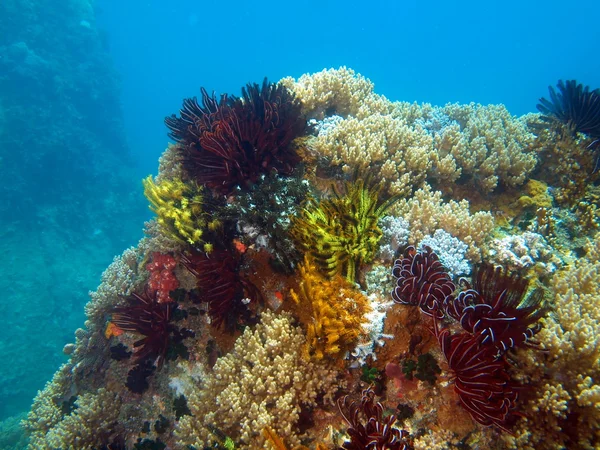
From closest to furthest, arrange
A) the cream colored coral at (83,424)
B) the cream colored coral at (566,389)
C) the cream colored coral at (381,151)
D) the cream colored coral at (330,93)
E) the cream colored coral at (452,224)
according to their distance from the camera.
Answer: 1. the cream colored coral at (566,389)
2. the cream colored coral at (452,224)
3. the cream colored coral at (83,424)
4. the cream colored coral at (381,151)
5. the cream colored coral at (330,93)

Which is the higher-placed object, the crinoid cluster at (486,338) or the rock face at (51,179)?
the rock face at (51,179)

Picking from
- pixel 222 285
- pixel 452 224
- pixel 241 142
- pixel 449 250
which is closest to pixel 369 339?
pixel 449 250

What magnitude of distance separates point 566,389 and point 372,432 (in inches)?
87.9

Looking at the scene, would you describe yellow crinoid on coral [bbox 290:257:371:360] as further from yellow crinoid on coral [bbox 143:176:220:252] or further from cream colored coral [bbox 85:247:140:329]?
cream colored coral [bbox 85:247:140:329]

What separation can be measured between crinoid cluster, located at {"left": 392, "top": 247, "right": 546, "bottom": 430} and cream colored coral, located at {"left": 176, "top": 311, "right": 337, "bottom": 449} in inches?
66.1

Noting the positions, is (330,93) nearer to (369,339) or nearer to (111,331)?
(369,339)

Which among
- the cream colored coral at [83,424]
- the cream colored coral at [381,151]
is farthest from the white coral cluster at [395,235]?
the cream colored coral at [83,424]

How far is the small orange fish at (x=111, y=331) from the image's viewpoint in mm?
6934

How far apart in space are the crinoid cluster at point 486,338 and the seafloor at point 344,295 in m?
0.02

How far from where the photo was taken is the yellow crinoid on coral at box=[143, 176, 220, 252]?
5.96 metres

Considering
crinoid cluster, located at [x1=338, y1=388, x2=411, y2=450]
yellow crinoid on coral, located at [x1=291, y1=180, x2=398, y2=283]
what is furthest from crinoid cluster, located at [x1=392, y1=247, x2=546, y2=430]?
yellow crinoid on coral, located at [x1=291, y1=180, x2=398, y2=283]

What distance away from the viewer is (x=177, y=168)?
760cm

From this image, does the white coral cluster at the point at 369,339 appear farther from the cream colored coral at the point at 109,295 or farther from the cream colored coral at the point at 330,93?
the cream colored coral at the point at 330,93

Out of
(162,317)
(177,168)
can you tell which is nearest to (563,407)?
(162,317)
